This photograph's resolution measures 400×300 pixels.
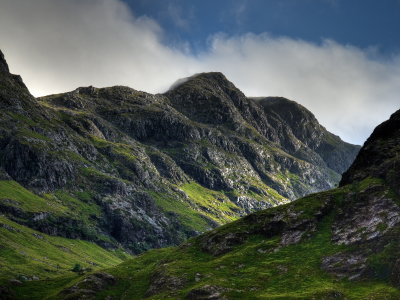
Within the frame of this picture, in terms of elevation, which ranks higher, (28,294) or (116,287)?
(116,287)

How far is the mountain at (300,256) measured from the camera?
226ft

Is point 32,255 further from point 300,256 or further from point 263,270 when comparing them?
point 300,256

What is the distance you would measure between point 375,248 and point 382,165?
3769 centimetres

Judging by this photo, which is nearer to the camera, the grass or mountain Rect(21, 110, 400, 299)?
mountain Rect(21, 110, 400, 299)

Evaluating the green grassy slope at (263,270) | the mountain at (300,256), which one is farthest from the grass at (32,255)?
the mountain at (300,256)

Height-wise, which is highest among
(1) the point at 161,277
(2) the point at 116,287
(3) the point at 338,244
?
(3) the point at 338,244

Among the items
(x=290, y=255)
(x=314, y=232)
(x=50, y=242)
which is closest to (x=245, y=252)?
(x=290, y=255)

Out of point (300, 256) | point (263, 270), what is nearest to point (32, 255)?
point (263, 270)

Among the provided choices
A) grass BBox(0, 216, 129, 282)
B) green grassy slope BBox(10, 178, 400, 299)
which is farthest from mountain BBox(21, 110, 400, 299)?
grass BBox(0, 216, 129, 282)

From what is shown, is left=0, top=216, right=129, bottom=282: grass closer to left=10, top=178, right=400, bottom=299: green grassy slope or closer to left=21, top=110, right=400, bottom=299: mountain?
left=10, top=178, right=400, bottom=299: green grassy slope

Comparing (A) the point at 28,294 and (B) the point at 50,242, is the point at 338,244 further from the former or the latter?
(B) the point at 50,242

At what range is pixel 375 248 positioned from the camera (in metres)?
72.8

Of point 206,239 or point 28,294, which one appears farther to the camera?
point 206,239

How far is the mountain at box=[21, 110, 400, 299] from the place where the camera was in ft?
226
